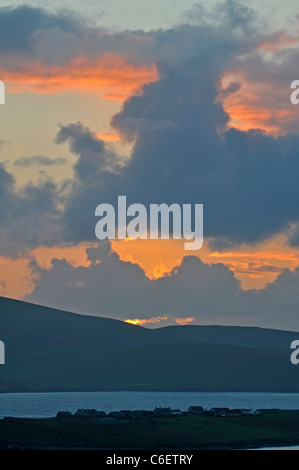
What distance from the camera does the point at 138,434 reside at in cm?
16900

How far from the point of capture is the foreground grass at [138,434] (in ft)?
515

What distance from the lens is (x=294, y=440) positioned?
182m

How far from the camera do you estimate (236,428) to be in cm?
18988

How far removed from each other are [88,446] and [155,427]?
1172 inches

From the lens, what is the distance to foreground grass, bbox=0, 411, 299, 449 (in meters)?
157
